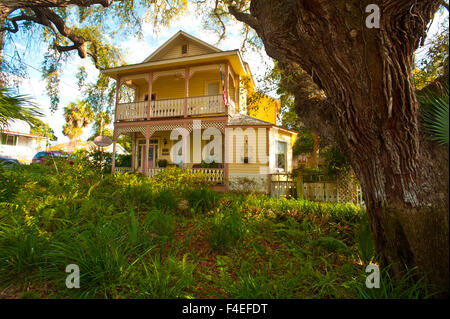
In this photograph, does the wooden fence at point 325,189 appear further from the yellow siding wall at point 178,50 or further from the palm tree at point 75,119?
the palm tree at point 75,119

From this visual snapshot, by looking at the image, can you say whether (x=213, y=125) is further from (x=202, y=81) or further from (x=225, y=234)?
(x=225, y=234)

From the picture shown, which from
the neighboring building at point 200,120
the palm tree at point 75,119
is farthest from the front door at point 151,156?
the palm tree at point 75,119

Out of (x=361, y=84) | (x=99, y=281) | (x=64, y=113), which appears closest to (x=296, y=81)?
(x=361, y=84)

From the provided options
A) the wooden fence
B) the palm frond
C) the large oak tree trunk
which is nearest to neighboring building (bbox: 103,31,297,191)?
the wooden fence

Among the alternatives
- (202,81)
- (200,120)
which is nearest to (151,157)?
(200,120)

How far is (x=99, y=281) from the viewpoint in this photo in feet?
6.61

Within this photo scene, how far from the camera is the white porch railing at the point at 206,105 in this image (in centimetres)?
1091

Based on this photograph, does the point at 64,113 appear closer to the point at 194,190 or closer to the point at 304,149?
the point at 304,149

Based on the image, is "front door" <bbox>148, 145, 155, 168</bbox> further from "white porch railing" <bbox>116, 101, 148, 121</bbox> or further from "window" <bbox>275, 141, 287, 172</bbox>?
"window" <bbox>275, 141, 287, 172</bbox>

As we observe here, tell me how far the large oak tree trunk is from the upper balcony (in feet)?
28.0

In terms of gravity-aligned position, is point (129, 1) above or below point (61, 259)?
above

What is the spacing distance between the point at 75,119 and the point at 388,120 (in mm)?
42294

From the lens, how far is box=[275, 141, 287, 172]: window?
12493mm
